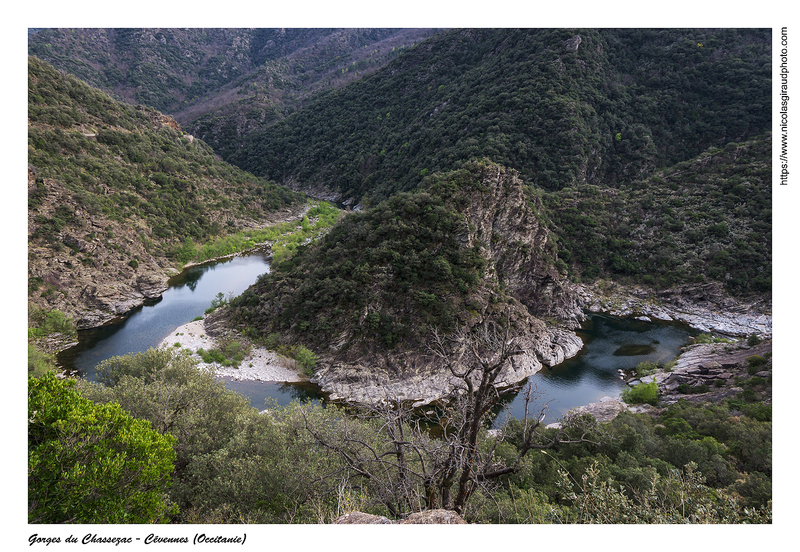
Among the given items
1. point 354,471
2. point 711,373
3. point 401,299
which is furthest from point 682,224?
point 354,471

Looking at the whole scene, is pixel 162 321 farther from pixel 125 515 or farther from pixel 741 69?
pixel 741 69

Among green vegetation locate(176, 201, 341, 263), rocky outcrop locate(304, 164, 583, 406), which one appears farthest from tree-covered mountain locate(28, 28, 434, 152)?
rocky outcrop locate(304, 164, 583, 406)

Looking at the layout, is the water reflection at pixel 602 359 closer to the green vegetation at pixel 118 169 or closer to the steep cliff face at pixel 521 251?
the steep cliff face at pixel 521 251

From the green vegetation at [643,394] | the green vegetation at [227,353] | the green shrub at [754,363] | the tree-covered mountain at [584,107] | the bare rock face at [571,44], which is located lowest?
the green vegetation at [643,394]

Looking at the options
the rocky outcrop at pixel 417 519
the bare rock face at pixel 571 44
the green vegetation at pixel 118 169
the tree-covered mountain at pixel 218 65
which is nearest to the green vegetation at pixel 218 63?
the tree-covered mountain at pixel 218 65

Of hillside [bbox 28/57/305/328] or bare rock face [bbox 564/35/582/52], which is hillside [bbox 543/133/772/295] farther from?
hillside [bbox 28/57/305/328]

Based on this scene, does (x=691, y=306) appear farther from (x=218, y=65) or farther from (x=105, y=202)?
(x=218, y=65)
